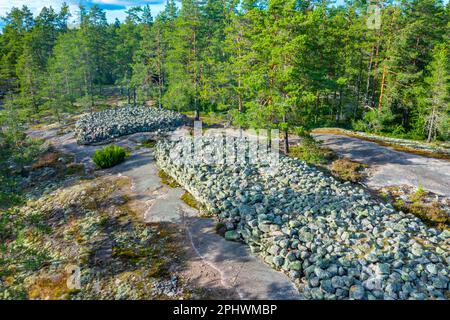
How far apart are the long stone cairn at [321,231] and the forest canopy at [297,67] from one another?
529 cm

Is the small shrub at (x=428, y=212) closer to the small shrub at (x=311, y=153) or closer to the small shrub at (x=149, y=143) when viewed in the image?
the small shrub at (x=311, y=153)

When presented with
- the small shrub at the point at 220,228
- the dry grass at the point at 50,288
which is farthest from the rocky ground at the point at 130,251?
the small shrub at the point at 220,228

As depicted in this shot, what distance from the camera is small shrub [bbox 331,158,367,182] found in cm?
1788

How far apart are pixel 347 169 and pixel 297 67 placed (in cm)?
716

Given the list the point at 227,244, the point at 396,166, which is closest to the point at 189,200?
the point at 227,244

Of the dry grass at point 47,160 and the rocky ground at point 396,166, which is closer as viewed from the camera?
the rocky ground at point 396,166

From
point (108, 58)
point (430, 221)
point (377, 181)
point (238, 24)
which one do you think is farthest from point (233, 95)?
point (108, 58)

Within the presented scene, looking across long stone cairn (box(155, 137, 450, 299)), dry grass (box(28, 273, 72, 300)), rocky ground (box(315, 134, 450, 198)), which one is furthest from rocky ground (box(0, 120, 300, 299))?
rocky ground (box(315, 134, 450, 198))

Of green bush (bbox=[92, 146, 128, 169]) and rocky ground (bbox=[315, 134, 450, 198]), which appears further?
green bush (bbox=[92, 146, 128, 169])

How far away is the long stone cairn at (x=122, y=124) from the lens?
2744 cm

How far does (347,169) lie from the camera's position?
1867cm

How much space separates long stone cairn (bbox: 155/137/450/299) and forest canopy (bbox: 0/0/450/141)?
529 cm

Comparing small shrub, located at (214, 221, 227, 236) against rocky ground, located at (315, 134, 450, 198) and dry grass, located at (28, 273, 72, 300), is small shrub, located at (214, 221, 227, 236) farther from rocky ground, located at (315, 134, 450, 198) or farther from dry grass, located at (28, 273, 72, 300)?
rocky ground, located at (315, 134, 450, 198)
